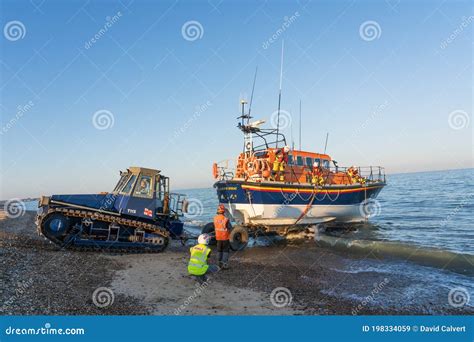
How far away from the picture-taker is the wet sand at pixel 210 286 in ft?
21.0

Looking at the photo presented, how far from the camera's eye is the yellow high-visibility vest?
809cm

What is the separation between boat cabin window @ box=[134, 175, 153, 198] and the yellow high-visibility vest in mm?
4990

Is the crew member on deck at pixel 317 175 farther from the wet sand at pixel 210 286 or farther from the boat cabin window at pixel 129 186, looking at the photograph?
the boat cabin window at pixel 129 186

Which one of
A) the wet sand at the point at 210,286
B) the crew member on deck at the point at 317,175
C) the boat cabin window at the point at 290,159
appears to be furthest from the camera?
the boat cabin window at the point at 290,159

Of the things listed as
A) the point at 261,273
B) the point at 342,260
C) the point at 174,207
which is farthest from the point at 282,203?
the point at 261,273

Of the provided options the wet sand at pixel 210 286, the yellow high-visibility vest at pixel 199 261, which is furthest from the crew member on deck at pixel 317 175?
the yellow high-visibility vest at pixel 199 261

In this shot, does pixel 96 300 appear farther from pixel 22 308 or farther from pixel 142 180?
pixel 142 180

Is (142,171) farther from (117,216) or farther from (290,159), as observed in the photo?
(290,159)

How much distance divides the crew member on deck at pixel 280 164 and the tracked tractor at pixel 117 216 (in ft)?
17.3

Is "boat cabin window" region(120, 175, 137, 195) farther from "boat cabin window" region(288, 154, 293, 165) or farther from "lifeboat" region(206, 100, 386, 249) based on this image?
"boat cabin window" region(288, 154, 293, 165)

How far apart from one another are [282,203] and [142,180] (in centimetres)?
709

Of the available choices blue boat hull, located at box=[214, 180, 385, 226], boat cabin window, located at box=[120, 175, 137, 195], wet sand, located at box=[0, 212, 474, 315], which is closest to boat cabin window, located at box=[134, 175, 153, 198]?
boat cabin window, located at box=[120, 175, 137, 195]

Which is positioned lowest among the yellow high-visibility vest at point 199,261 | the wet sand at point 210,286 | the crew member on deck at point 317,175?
the wet sand at point 210,286

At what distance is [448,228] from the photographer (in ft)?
61.4
